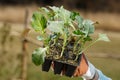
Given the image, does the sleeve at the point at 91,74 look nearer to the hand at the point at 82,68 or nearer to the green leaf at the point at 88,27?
the hand at the point at 82,68

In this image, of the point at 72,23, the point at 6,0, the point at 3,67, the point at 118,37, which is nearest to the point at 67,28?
the point at 72,23

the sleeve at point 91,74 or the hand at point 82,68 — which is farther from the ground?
the hand at point 82,68

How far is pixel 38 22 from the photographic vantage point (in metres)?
2.07

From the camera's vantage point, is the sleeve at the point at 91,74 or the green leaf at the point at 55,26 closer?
the green leaf at the point at 55,26

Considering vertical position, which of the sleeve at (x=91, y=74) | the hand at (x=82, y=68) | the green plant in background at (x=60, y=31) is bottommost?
the sleeve at (x=91, y=74)

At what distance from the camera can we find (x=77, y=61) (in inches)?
79.6

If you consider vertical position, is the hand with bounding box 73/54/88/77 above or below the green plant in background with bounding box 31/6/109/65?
below

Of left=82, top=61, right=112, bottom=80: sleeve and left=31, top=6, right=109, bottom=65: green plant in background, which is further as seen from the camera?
left=82, top=61, right=112, bottom=80: sleeve

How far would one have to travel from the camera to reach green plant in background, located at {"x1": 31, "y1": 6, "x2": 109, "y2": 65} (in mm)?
2002

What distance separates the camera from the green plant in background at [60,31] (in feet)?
6.57

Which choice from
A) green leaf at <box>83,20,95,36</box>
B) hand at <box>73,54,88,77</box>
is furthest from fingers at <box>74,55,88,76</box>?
green leaf at <box>83,20,95,36</box>

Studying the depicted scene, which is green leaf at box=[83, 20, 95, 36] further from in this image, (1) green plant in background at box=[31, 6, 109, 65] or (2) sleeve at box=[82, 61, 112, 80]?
(2) sleeve at box=[82, 61, 112, 80]

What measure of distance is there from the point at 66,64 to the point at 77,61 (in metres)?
0.05

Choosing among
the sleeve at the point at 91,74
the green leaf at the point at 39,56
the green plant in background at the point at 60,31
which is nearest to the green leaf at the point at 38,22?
the green plant in background at the point at 60,31
